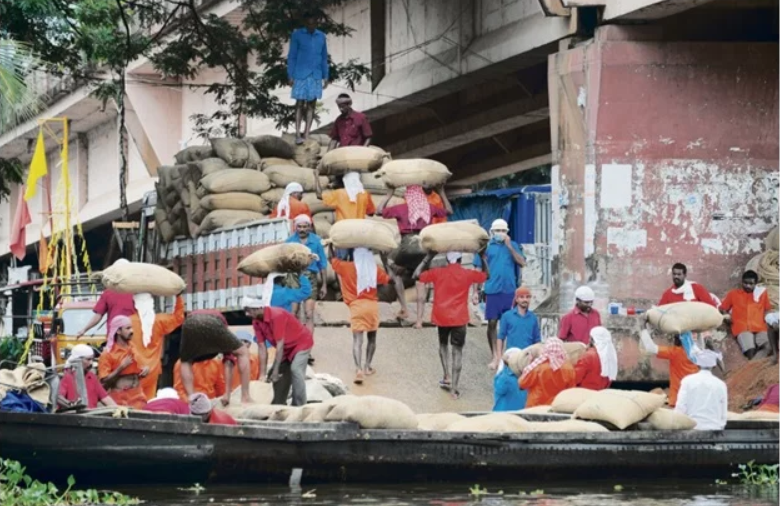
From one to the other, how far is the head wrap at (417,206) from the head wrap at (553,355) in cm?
403

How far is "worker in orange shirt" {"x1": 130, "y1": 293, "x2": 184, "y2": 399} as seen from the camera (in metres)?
Result: 17.7

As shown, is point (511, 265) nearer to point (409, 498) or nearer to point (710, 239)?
point (710, 239)

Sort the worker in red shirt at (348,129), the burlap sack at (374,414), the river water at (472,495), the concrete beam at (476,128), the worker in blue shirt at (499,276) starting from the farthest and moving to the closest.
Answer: the concrete beam at (476,128)
the worker in red shirt at (348,129)
the worker in blue shirt at (499,276)
the burlap sack at (374,414)
the river water at (472,495)

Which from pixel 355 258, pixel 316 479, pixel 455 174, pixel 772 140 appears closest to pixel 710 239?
pixel 772 140

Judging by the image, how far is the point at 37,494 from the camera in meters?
13.0

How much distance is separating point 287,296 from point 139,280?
1.60 metres

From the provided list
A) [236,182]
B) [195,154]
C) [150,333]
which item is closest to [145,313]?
[150,333]

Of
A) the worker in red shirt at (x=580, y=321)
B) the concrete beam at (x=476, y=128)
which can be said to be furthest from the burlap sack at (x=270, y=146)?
the concrete beam at (x=476, y=128)

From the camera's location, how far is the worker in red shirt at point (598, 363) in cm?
1717

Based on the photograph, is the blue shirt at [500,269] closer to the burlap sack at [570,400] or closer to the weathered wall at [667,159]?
the weathered wall at [667,159]

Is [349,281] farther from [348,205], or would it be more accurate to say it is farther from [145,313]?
[145,313]

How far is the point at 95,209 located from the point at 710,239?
2397 centimetres

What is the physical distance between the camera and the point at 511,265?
796 inches

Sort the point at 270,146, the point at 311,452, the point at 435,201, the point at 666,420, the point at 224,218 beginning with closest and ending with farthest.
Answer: the point at 311,452
the point at 666,420
the point at 435,201
the point at 224,218
the point at 270,146
